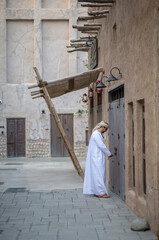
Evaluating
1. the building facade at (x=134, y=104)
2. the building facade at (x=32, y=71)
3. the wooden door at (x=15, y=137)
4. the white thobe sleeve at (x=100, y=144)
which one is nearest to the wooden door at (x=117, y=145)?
the building facade at (x=134, y=104)

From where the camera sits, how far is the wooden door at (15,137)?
22328 mm

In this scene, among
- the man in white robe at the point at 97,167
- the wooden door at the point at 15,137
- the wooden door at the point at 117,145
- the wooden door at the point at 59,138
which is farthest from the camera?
the wooden door at the point at 59,138

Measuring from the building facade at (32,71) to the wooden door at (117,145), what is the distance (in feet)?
40.0

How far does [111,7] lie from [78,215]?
5023 millimetres

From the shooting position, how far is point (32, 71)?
2286 cm

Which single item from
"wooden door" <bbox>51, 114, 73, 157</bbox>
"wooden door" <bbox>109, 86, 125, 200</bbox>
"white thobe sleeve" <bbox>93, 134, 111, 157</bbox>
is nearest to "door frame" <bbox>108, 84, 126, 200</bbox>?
"wooden door" <bbox>109, 86, 125, 200</bbox>

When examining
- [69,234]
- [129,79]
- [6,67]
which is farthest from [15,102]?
[69,234]

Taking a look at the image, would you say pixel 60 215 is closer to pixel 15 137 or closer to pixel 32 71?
pixel 15 137

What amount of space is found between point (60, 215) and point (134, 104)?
2.27 meters

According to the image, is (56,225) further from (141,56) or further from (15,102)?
(15,102)

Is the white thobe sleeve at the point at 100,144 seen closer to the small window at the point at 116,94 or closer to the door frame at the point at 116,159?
the door frame at the point at 116,159

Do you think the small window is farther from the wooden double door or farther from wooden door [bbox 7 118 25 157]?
wooden door [bbox 7 118 25 157]

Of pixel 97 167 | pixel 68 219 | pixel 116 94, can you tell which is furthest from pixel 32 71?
pixel 68 219

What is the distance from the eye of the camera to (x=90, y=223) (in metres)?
6.58
